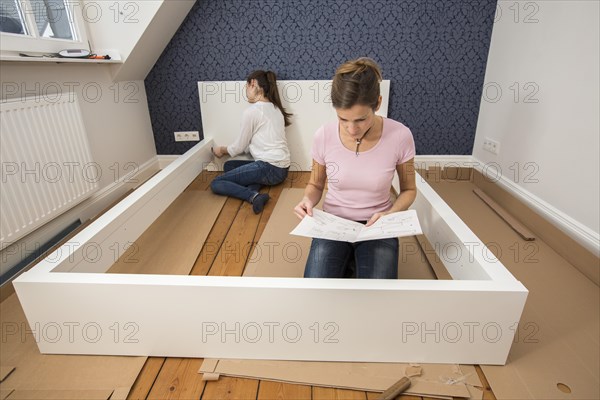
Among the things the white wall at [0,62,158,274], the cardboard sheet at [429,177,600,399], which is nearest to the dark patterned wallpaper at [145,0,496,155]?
the white wall at [0,62,158,274]

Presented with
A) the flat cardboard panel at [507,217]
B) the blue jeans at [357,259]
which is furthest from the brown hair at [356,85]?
the flat cardboard panel at [507,217]

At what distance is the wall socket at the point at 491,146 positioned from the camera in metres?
2.62

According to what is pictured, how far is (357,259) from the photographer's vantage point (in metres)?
1.31

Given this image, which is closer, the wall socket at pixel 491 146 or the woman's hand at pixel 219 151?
the wall socket at pixel 491 146

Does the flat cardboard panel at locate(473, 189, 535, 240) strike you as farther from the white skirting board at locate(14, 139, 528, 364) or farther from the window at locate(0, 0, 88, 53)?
the window at locate(0, 0, 88, 53)

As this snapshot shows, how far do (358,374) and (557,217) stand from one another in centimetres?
155

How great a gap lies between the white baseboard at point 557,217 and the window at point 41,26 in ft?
9.40

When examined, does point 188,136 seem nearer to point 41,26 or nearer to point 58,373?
point 41,26

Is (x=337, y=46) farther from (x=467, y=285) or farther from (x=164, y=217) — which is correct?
(x=467, y=285)

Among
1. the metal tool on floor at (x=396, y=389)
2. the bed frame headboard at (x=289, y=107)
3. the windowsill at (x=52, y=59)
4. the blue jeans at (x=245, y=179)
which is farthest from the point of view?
the bed frame headboard at (x=289, y=107)

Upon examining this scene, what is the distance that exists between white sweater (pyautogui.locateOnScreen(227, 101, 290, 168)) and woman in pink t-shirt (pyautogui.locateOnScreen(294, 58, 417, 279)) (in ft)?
3.87

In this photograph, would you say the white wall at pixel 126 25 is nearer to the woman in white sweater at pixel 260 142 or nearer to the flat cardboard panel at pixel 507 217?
the woman in white sweater at pixel 260 142

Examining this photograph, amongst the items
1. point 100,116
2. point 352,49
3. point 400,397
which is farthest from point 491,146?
point 100,116

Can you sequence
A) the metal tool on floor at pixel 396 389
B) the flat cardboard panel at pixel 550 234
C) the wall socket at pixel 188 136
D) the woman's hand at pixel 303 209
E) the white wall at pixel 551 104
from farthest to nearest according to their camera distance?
the wall socket at pixel 188 136 < the white wall at pixel 551 104 < the flat cardboard panel at pixel 550 234 < the woman's hand at pixel 303 209 < the metal tool on floor at pixel 396 389
